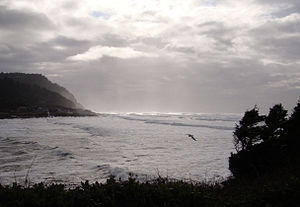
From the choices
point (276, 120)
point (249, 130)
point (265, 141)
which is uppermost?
point (276, 120)

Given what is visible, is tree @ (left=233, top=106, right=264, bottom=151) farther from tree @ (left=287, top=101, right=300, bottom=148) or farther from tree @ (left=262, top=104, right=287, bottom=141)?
tree @ (left=287, top=101, right=300, bottom=148)

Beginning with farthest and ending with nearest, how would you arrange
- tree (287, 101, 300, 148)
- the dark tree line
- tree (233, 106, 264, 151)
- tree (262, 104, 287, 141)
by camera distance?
tree (287, 101, 300, 148) → tree (262, 104, 287, 141) → tree (233, 106, 264, 151) → the dark tree line

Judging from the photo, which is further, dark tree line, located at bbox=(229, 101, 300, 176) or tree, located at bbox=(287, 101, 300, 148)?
tree, located at bbox=(287, 101, 300, 148)

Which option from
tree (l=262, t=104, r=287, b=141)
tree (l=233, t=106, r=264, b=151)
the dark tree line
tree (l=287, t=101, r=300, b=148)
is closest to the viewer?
the dark tree line

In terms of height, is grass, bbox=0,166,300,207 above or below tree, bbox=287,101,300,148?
below

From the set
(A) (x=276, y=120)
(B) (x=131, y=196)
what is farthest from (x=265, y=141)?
(B) (x=131, y=196)

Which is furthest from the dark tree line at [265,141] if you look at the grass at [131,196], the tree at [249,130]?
the grass at [131,196]

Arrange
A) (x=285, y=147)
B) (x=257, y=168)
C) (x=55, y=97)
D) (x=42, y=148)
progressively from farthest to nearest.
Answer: (x=55, y=97) → (x=42, y=148) → (x=285, y=147) → (x=257, y=168)

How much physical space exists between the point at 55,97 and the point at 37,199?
166186 mm

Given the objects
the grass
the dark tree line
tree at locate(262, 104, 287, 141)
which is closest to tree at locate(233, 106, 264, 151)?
the dark tree line

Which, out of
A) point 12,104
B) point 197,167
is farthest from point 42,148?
point 12,104

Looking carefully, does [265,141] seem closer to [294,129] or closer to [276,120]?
[276,120]

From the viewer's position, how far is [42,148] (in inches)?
856

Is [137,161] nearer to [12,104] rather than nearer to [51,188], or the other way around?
[51,188]
